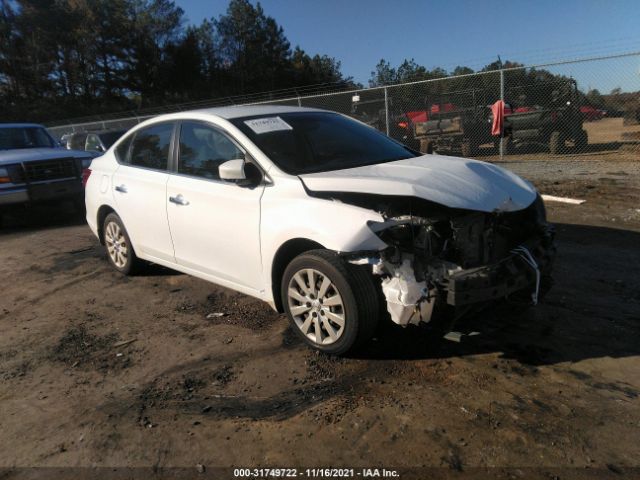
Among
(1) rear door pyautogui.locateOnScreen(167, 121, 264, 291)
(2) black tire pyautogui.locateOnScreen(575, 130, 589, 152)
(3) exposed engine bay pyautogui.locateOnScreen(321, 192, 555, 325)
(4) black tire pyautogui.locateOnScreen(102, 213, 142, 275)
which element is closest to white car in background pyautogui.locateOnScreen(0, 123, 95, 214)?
(4) black tire pyautogui.locateOnScreen(102, 213, 142, 275)

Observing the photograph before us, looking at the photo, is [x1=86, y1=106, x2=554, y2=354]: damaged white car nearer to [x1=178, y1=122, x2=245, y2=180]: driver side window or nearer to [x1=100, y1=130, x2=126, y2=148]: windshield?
[x1=178, y1=122, x2=245, y2=180]: driver side window

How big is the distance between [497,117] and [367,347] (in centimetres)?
1041

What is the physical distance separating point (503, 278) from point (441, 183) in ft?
2.42

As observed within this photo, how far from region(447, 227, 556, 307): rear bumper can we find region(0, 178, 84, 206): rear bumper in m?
8.26

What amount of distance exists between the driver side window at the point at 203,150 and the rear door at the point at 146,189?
23 cm

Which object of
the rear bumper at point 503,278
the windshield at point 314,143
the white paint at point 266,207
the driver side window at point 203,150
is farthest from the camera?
the driver side window at point 203,150

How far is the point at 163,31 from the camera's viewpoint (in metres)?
59.4

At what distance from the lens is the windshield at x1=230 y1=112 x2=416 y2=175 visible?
13.4 ft

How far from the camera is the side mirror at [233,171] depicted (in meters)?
3.84

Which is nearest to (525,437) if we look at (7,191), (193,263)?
(193,263)

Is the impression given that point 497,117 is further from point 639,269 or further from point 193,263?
point 193,263

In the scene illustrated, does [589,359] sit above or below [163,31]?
below

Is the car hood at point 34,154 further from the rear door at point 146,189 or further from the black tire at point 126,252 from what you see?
the rear door at point 146,189

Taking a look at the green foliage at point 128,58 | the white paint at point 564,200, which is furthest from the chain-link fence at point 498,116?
the green foliage at point 128,58
